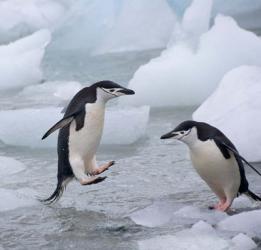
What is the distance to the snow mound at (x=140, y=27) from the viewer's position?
840 cm

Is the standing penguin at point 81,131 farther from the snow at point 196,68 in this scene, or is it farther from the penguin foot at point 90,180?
the snow at point 196,68

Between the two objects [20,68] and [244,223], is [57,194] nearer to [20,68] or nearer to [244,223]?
[244,223]

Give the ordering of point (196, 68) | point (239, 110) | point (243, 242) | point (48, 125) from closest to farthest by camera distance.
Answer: point (243, 242)
point (239, 110)
point (48, 125)
point (196, 68)

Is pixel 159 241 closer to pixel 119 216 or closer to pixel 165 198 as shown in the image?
pixel 119 216

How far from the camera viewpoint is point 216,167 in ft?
10.9

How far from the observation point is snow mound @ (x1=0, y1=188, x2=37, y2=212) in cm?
354

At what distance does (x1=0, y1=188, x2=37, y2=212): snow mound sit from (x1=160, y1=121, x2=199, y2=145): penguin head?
756mm

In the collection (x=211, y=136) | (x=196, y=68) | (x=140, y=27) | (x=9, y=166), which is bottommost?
(x=140, y=27)

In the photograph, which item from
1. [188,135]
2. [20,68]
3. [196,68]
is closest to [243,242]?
[188,135]

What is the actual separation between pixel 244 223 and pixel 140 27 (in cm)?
564

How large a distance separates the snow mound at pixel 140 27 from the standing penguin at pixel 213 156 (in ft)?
17.0

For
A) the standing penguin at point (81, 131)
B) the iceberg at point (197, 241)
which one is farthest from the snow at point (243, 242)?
the standing penguin at point (81, 131)

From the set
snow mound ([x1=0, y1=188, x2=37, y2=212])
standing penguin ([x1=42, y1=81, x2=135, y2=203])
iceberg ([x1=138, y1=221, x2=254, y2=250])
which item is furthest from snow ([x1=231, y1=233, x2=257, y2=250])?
snow mound ([x1=0, y1=188, x2=37, y2=212])

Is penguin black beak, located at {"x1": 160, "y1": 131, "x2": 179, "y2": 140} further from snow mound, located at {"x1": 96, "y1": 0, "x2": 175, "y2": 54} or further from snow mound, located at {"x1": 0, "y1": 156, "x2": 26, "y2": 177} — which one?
snow mound, located at {"x1": 96, "y1": 0, "x2": 175, "y2": 54}
